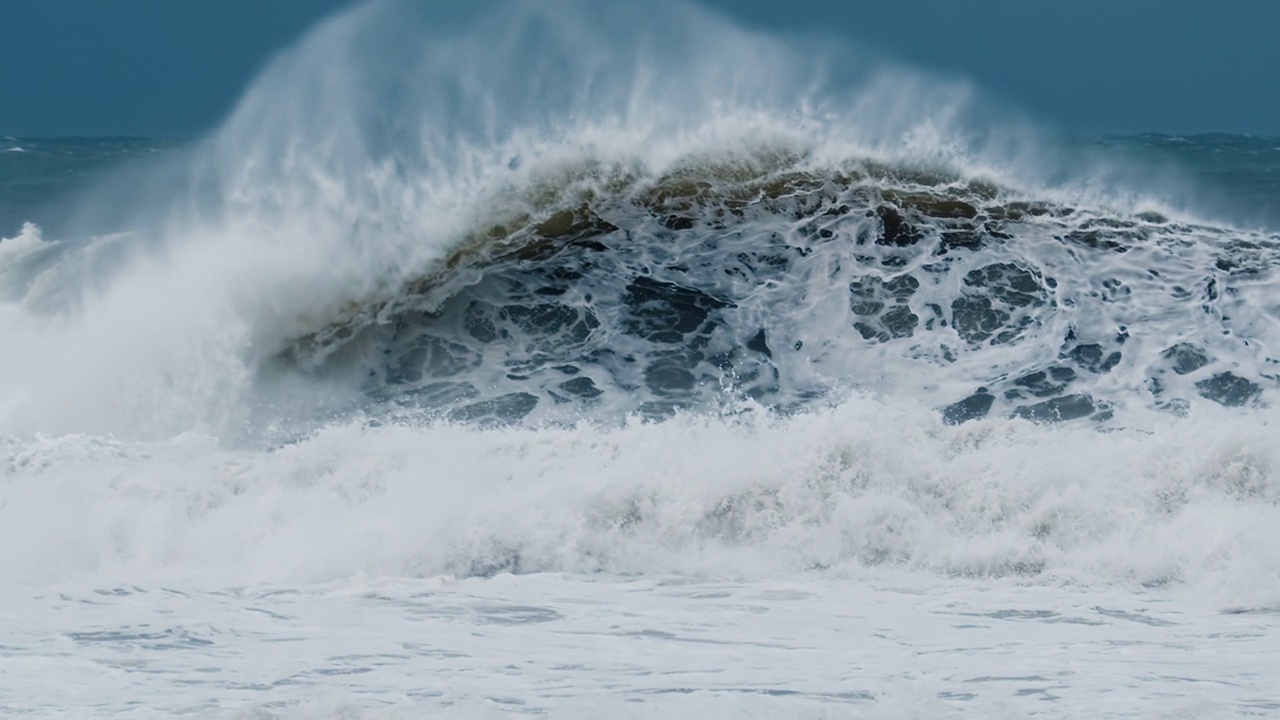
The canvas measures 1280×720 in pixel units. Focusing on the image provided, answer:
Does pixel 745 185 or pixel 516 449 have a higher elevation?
pixel 745 185

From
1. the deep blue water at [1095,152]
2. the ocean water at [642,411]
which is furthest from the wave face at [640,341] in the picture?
the deep blue water at [1095,152]

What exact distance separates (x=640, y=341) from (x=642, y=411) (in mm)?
969

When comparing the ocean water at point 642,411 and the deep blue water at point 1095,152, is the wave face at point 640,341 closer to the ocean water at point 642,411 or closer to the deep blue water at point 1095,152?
the ocean water at point 642,411

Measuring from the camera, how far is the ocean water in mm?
5301

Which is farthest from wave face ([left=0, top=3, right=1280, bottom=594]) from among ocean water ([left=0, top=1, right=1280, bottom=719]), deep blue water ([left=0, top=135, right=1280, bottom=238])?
deep blue water ([left=0, top=135, right=1280, bottom=238])

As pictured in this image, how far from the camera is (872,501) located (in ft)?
22.4

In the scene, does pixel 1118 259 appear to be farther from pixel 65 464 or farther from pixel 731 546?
pixel 65 464

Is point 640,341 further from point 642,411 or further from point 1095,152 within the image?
point 1095,152

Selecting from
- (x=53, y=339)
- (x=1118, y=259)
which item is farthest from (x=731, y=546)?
(x=53, y=339)

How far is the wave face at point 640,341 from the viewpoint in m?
6.80

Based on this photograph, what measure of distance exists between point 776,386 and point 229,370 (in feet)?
12.1

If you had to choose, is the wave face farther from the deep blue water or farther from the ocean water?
the deep blue water

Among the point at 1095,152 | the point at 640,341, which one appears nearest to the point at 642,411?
the point at 640,341

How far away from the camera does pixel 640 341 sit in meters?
9.49
